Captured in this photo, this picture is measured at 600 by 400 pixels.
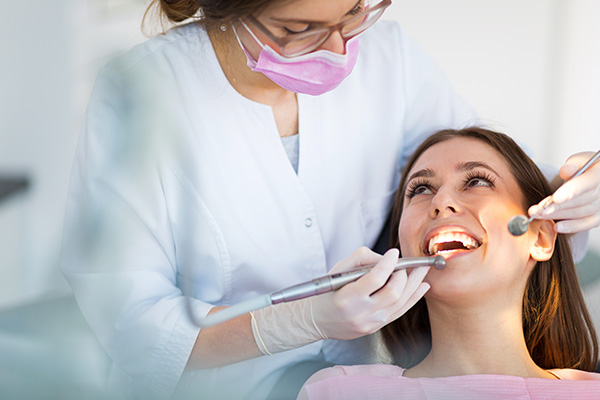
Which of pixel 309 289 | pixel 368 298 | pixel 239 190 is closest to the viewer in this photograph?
pixel 309 289

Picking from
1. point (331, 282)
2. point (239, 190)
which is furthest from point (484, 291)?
point (239, 190)

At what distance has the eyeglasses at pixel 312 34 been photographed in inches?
47.4

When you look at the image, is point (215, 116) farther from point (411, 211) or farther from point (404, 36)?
point (404, 36)

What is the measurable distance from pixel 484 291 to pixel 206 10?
83cm

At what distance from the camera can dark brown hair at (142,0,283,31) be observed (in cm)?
116

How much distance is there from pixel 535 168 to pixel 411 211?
363mm

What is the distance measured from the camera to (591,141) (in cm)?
204

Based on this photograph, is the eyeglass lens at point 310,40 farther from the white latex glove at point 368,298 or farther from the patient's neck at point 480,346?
the patient's neck at point 480,346

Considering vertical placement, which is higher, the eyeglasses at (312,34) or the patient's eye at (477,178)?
the eyeglasses at (312,34)

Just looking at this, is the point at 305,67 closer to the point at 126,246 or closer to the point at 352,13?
the point at 352,13

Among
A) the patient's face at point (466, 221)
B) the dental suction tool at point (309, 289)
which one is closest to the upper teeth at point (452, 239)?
the patient's face at point (466, 221)

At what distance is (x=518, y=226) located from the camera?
1.24 m

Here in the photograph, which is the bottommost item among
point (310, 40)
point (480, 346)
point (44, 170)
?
point (480, 346)

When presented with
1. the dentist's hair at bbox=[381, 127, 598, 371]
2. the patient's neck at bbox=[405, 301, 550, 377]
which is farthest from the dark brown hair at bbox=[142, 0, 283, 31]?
the patient's neck at bbox=[405, 301, 550, 377]
